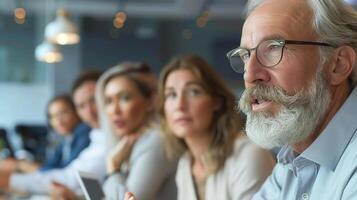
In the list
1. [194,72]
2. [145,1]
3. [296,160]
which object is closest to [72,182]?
[194,72]

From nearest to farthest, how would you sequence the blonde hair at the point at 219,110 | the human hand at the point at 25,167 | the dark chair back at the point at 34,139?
the blonde hair at the point at 219,110
the human hand at the point at 25,167
the dark chair back at the point at 34,139

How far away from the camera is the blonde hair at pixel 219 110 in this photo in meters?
1.95

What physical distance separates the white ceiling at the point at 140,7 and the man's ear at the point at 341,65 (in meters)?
7.30

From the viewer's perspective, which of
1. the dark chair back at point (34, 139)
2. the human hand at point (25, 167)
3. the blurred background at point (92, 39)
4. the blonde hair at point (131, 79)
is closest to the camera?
the blonde hair at point (131, 79)

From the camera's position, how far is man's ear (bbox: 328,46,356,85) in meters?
1.21

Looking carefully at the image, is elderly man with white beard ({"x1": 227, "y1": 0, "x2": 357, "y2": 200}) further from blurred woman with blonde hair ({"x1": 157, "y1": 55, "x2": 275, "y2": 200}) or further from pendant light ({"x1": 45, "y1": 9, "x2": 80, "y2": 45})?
pendant light ({"x1": 45, "y1": 9, "x2": 80, "y2": 45})

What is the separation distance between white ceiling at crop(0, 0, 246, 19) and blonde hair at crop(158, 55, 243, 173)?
648 cm

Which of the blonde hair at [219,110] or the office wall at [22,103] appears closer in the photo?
the blonde hair at [219,110]

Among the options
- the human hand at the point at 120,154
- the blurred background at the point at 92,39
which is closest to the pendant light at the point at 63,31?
the blurred background at the point at 92,39

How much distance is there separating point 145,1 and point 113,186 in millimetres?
6880

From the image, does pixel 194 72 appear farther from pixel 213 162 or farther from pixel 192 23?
pixel 192 23

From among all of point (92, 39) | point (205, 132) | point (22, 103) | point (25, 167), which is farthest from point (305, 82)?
point (92, 39)

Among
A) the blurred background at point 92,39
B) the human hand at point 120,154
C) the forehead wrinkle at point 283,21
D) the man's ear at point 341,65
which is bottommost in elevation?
the human hand at point 120,154

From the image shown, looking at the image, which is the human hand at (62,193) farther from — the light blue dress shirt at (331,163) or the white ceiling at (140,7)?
the white ceiling at (140,7)
